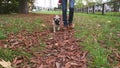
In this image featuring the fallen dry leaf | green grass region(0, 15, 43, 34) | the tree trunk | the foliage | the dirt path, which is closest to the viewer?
the fallen dry leaf

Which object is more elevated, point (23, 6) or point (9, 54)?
point (23, 6)

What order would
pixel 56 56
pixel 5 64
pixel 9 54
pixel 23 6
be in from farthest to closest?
1. pixel 23 6
2. pixel 56 56
3. pixel 9 54
4. pixel 5 64

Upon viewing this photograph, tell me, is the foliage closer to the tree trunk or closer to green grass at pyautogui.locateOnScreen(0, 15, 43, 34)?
the tree trunk

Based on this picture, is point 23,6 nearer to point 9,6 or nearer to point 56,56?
point 9,6

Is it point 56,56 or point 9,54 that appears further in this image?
point 56,56

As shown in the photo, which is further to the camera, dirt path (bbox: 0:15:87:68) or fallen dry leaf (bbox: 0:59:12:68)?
dirt path (bbox: 0:15:87:68)

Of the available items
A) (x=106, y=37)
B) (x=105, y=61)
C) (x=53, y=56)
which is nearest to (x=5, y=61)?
(x=53, y=56)

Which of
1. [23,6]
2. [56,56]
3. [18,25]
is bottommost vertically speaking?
[56,56]

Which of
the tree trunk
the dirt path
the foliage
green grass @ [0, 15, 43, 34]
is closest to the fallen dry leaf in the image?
the dirt path

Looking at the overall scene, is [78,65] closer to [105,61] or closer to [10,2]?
[105,61]

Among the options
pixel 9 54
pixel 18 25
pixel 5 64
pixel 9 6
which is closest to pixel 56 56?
pixel 9 54

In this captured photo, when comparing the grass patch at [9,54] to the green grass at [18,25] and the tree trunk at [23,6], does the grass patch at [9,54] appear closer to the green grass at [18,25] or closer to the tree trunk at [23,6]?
the green grass at [18,25]

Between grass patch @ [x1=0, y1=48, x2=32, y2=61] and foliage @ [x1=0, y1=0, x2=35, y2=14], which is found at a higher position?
foliage @ [x1=0, y1=0, x2=35, y2=14]

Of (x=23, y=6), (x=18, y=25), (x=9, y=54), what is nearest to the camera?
(x=9, y=54)
